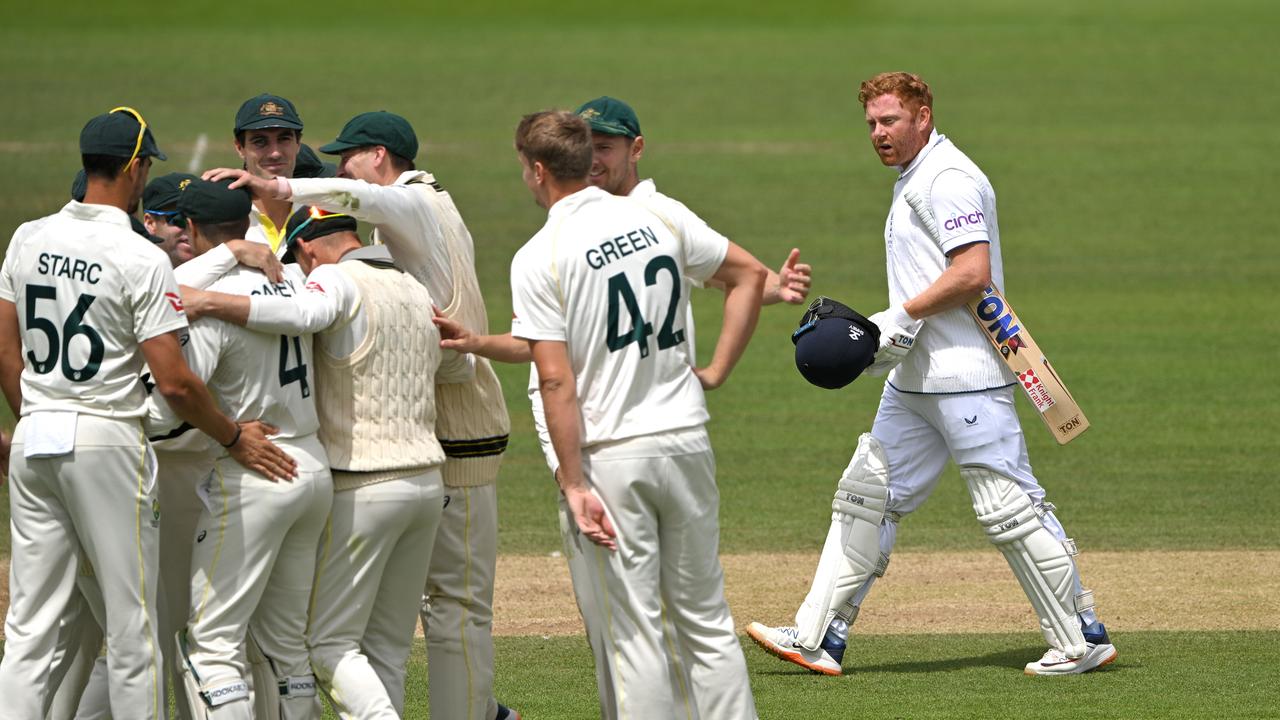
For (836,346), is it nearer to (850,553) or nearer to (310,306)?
(850,553)

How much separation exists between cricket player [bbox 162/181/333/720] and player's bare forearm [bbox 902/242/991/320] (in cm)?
Answer: 286

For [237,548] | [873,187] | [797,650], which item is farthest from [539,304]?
[873,187]

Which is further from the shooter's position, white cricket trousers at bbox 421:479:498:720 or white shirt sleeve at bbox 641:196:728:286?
white cricket trousers at bbox 421:479:498:720

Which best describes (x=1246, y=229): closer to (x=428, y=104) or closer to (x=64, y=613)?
(x=428, y=104)

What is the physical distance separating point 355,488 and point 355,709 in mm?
764

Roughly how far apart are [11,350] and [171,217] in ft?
3.73

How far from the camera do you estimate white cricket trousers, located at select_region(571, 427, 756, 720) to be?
5863mm

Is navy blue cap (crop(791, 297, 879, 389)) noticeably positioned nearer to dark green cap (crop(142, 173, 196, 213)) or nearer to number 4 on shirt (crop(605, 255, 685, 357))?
number 4 on shirt (crop(605, 255, 685, 357))

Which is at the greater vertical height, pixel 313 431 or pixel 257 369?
pixel 257 369

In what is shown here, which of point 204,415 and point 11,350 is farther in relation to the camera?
point 11,350

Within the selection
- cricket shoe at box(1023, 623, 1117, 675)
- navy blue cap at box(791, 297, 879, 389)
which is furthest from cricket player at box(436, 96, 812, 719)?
cricket shoe at box(1023, 623, 1117, 675)

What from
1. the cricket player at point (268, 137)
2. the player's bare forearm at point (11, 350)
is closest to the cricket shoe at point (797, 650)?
the cricket player at point (268, 137)

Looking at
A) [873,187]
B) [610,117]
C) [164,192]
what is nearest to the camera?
[164,192]

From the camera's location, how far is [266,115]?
747 cm
